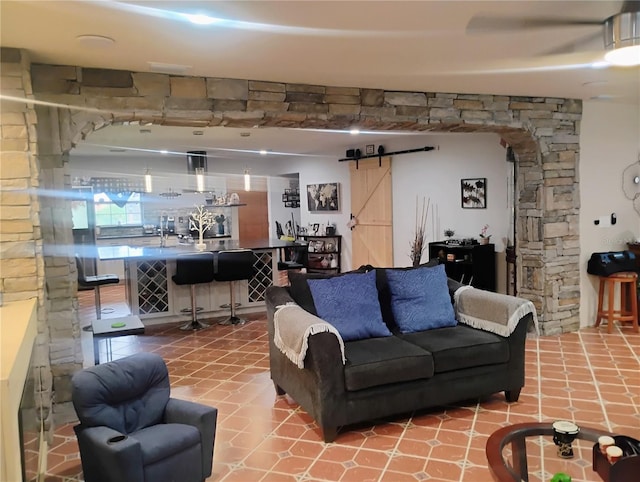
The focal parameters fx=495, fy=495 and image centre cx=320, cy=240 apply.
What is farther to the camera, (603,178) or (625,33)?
(603,178)

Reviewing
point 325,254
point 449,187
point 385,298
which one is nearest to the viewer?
point 385,298

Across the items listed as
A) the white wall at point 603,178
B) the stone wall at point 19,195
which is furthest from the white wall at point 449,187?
the stone wall at point 19,195

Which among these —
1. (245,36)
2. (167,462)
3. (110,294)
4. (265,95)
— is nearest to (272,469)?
(167,462)

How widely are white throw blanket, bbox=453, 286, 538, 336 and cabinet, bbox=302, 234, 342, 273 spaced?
18.4ft

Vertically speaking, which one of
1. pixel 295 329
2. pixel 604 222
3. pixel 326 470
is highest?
pixel 604 222

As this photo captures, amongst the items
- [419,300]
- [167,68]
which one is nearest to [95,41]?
[167,68]

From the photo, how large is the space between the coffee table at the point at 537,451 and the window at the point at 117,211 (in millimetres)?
9379

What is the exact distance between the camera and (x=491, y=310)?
12.4 ft

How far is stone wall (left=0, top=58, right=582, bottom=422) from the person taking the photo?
3.52 meters

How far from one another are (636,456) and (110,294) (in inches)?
→ 336

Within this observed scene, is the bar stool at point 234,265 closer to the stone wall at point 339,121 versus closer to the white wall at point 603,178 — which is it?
the stone wall at point 339,121

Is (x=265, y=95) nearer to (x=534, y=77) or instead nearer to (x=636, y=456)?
(x=534, y=77)

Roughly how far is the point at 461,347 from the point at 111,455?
2320mm

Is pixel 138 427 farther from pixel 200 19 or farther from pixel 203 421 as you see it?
pixel 200 19
